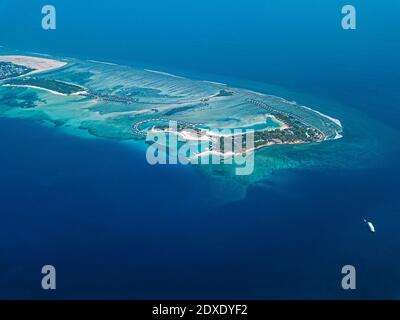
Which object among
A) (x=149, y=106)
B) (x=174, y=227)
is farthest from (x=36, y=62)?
(x=174, y=227)

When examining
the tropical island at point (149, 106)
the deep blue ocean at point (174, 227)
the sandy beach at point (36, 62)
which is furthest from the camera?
the sandy beach at point (36, 62)

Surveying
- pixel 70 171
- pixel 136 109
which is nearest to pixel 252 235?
pixel 70 171

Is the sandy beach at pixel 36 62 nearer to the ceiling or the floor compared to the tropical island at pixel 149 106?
nearer to the ceiling

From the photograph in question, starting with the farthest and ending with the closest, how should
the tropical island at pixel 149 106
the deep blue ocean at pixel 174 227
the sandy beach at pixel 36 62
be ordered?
the sandy beach at pixel 36 62 < the tropical island at pixel 149 106 < the deep blue ocean at pixel 174 227

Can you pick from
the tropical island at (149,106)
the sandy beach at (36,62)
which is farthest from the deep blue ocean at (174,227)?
the sandy beach at (36,62)

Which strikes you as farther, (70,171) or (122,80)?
(122,80)

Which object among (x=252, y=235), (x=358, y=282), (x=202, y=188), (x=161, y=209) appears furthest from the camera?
(x=202, y=188)

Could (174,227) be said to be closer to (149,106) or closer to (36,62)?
(149,106)

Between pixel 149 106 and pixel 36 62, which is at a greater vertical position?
pixel 36 62

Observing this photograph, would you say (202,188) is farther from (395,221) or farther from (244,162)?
(395,221)

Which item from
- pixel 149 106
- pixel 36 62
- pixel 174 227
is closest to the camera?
pixel 174 227

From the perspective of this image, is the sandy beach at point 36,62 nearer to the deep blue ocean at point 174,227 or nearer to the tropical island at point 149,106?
the tropical island at point 149,106
